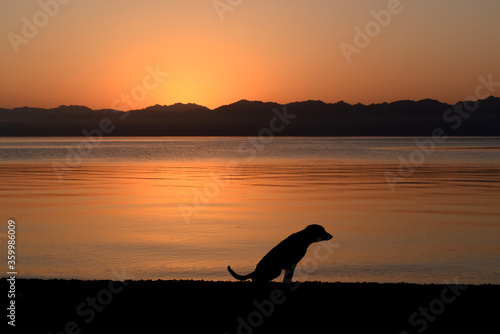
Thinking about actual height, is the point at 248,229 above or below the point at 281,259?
below

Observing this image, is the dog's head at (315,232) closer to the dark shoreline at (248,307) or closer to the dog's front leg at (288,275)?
the dog's front leg at (288,275)

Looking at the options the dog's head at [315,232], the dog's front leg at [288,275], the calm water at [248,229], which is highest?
the dog's head at [315,232]

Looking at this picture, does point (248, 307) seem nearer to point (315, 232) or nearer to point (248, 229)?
point (315, 232)

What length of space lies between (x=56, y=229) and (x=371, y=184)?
842 inches

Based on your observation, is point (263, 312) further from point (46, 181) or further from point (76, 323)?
point (46, 181)

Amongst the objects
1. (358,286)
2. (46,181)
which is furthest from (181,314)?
(46,181)

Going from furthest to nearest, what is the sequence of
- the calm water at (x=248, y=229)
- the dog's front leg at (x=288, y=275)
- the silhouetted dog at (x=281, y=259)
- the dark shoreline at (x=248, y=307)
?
the calm water at (x=248, y=229) → the dog's front leg at (x=288, y=275) → the silhouetted dog at (x=281, y=259) → the dark shoreline at (x=248, y=307)

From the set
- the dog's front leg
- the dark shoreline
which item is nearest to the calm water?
the dog's front leg

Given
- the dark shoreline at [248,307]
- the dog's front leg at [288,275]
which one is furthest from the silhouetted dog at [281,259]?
the dark shoreline at [248,307]

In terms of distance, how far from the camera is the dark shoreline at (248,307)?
8.50 meters

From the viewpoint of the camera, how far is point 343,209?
82.0 ft

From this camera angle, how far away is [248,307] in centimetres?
922

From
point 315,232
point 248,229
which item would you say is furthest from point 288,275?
point 248,229

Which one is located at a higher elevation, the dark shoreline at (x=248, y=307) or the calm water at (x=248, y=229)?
the dark shoreline at (x=248, y=307)
